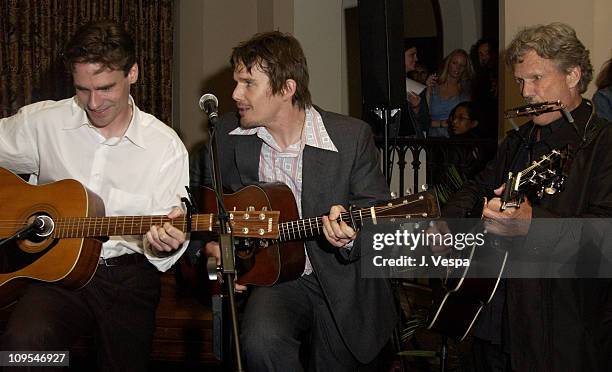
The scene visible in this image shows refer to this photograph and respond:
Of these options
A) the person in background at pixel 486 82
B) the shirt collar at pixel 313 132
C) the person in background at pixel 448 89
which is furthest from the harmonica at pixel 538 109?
the person in background at pixel 448 89

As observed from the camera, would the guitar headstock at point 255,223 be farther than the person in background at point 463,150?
No

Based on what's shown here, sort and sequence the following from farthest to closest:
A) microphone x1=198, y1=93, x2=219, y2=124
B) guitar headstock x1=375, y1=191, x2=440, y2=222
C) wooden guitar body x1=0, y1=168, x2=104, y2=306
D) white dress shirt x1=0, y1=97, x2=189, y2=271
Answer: white dress shirt x1=0, y1=97, x2=189, y2=271 < wooden guitar body x1=0, y1=168, x2=104, y2=306 < guitar headstock x1=375, y1=191, x2=440, y2=222 < microphone x1=198, y1=93, x2=219, y2=124

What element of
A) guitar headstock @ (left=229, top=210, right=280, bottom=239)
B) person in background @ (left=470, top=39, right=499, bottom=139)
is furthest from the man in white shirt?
person in background @ (left=470, top=39, right=499, bottom=139)

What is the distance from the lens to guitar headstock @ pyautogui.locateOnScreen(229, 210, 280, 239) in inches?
118

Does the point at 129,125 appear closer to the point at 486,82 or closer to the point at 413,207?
the point at 413,207

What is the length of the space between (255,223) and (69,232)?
0.70 meters

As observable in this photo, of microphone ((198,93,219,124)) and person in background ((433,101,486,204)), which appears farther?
person in background ((433,101,486,204))

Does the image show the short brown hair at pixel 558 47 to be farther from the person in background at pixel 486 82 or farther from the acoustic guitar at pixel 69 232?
the person in background at pixel 486 82

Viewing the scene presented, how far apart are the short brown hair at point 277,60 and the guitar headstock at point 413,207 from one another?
0.73 meters

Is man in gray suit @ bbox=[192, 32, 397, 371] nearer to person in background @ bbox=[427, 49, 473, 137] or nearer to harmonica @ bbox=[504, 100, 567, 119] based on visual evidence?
harmonica @ bbox=[504, 100, 567, 119]

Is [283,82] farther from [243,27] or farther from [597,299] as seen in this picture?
[243,27]

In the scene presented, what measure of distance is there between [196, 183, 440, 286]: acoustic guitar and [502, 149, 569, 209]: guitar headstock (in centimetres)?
41

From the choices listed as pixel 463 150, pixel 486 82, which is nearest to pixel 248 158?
pixel 463 150

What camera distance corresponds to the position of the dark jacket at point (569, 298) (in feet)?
9.46
